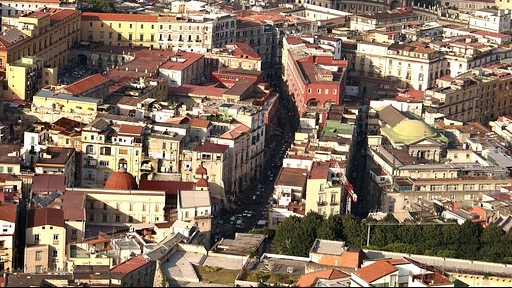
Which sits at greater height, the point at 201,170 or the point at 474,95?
the point at 474,95

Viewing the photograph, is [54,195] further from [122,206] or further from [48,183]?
[122,206]

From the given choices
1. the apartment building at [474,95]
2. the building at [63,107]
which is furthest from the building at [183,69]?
the apartment building at [474,95]

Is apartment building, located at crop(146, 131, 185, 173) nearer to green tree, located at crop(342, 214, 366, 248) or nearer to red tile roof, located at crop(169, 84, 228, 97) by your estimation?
green tree, located at crop(342, 214, 366, 248)

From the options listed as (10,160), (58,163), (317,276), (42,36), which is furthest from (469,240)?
(42,36)

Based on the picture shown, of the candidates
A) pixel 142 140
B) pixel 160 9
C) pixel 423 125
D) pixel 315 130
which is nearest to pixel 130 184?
pixel 142 140

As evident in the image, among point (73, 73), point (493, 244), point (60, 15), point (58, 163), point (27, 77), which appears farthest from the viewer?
point (60, 15)

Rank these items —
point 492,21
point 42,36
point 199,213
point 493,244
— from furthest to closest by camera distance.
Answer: point 492,21
point 42,36
point 199,213
point 493,244

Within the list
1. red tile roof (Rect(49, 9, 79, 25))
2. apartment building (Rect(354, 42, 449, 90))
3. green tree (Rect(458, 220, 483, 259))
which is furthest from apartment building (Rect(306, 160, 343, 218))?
red tile roof (Rect(49, 9, 79, 25))
